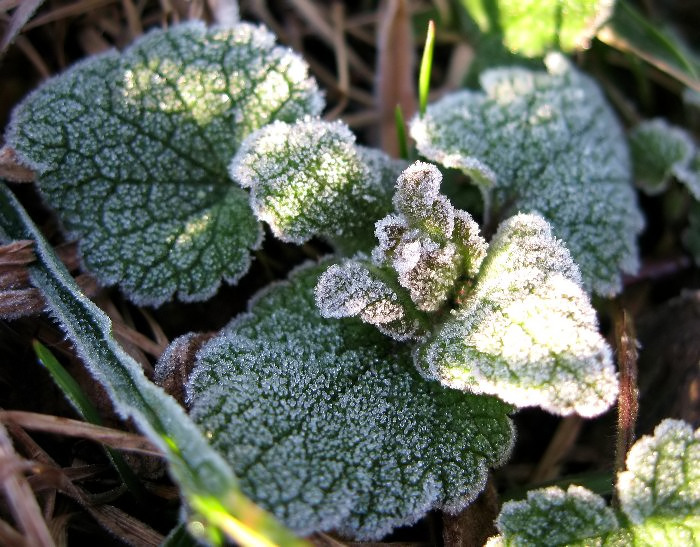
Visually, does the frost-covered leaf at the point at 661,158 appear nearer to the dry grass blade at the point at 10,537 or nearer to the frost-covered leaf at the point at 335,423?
the frost-covered leaf at the point at 335,423

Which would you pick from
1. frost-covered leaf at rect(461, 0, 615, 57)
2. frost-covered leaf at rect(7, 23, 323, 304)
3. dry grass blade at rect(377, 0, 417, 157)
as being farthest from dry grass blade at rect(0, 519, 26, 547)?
frost-covered leaf at rect(461, 0, 615, 57)

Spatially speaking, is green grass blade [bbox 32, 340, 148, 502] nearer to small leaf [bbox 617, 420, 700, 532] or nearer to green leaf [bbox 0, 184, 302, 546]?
green leaf [bbox 0, 184, 302, 546]

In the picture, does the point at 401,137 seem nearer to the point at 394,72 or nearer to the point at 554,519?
the point at 394,72

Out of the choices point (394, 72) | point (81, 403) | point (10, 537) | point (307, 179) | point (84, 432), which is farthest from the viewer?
point (394, 72)

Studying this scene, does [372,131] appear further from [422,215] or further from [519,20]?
[422,215]

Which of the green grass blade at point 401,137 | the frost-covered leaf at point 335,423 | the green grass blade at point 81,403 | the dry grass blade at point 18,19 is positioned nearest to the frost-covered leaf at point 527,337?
the frost-covered leaf at point 335,423

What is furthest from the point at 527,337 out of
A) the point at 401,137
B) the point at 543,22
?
the point at 543,22
